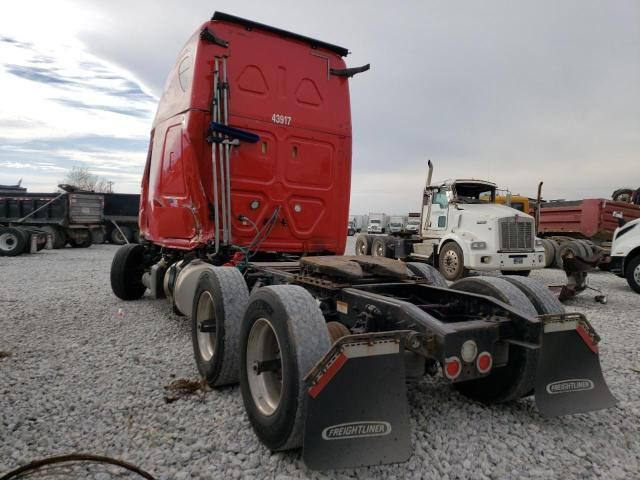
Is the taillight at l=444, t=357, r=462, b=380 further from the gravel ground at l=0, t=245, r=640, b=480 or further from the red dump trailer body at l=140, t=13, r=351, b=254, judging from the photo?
the red dump trailer body at l=140, t=13, r=351, b=254

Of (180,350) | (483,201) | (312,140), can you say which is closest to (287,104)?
(312,140)

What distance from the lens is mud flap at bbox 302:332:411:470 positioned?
215cm

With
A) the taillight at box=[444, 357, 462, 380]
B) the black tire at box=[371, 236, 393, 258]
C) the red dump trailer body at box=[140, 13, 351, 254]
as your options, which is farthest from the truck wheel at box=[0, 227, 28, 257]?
the taillight at box=[444, 357, 462, 380]

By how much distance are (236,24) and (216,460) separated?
4.52 meters

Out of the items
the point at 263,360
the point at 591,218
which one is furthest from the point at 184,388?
the point at 591,218

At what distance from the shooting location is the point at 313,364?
2473mm

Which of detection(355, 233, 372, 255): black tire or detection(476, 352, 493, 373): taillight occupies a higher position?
detection(476, 352, 493, 373): taillight

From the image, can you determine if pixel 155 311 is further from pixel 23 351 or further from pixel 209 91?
pixel 209 91

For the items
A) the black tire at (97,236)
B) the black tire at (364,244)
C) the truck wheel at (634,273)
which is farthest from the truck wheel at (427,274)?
the black tire at (97,236)

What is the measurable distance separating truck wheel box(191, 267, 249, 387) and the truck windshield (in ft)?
30.6

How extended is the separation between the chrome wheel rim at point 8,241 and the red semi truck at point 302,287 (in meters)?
12.4

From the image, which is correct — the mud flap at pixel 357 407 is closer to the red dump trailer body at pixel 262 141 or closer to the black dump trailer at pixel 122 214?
the red dump trailer body at pixel 262 141

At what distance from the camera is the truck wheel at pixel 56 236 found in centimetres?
2059

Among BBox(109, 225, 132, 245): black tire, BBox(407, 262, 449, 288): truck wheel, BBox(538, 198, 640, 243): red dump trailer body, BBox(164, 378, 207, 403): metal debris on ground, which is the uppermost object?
BBox(538, 198, 640, 243): red dump trailer body
